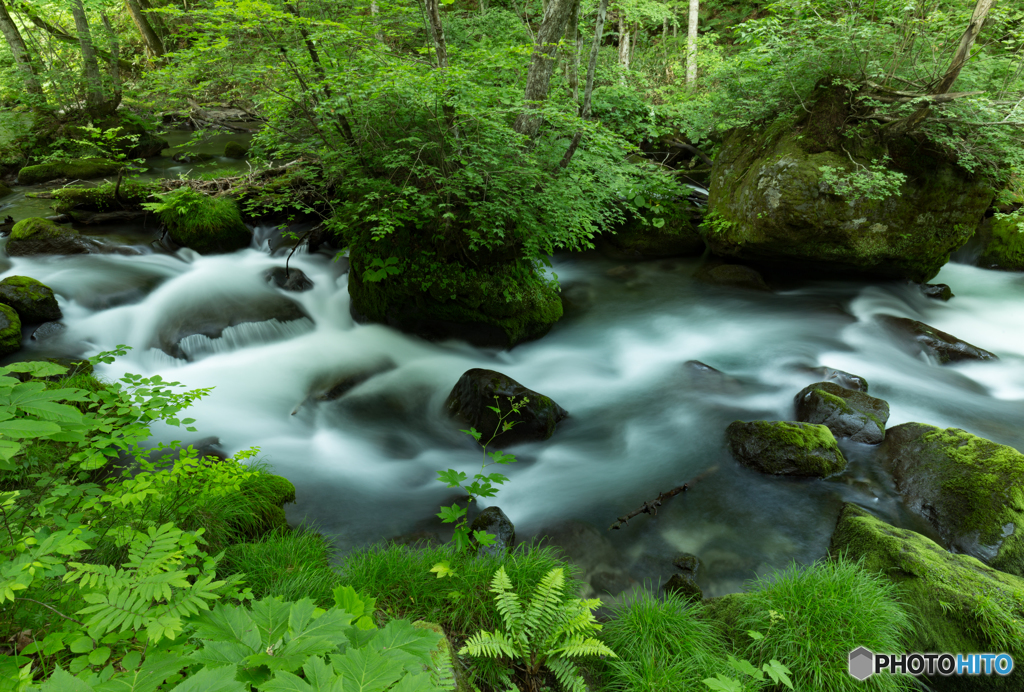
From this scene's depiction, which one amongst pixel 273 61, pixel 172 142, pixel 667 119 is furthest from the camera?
pixel 172 142

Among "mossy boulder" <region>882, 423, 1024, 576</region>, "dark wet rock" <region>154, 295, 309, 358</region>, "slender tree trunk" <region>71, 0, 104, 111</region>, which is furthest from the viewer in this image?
"slender tree trunk" <region>71, 0, 104, 111</region>

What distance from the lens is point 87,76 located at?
12.9 m

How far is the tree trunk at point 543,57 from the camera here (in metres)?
6.34

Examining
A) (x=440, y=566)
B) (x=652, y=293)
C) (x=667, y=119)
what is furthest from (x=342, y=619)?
(x=667, y=119)

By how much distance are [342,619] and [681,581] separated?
122 inches

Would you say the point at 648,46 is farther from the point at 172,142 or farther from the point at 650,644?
the point at 650,644

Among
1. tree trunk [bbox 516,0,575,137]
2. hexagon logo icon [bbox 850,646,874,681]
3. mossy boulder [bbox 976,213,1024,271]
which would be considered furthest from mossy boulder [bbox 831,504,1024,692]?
mossy boulder [bbox 976,213,1024,271]

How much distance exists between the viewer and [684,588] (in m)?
3.83

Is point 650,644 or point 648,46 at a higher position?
point 648,46

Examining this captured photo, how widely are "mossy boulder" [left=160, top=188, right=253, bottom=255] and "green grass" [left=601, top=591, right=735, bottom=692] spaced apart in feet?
29.3

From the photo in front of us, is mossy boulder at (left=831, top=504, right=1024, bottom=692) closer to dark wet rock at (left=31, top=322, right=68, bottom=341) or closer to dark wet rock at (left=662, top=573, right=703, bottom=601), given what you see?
dark wet rock at (left=662, top=573, right=703, bottom=601)

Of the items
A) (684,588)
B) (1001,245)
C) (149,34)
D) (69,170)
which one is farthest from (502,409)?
(149,34)

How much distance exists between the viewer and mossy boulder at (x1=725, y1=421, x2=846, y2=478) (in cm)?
503

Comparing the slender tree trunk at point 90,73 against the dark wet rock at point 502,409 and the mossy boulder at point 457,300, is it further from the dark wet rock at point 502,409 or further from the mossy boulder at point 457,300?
the dark wet rock at point 502,409
